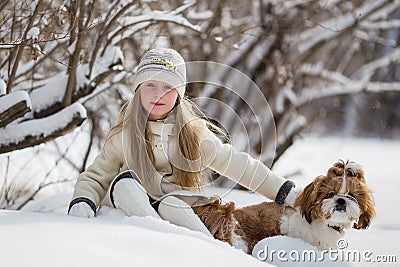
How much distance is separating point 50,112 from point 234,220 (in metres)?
1.57

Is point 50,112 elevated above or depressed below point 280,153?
below

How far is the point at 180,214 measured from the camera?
3.18 metres

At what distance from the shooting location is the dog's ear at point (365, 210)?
3189 mm

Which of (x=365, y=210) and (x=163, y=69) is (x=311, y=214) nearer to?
(x=365, y=210)

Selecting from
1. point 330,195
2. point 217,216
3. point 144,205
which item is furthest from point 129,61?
point 330,195

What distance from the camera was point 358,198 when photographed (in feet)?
10.5

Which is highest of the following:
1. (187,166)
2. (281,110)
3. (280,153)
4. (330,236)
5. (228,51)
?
(228,51)

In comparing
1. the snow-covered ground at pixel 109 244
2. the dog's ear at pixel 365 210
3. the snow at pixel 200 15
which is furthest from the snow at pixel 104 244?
the snow at pixel 200 15

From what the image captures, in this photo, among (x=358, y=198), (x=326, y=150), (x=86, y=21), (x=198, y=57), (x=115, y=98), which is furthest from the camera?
(x=326, y=150)

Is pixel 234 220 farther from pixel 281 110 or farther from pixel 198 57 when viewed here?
pixel 281 110

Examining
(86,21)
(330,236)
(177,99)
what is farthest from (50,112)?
(330,236)

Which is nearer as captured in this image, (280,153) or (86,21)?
(86,21)

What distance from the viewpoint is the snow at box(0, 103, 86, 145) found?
4023 mm

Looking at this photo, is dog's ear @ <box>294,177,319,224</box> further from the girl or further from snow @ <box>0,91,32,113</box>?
snow @ <box>0,91,32,113</box>
